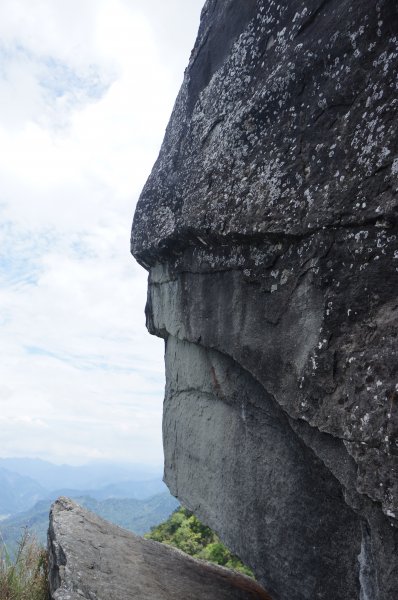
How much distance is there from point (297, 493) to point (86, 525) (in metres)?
3.61

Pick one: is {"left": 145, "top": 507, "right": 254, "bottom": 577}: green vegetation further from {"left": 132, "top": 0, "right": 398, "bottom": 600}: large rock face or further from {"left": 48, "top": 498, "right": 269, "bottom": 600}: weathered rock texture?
{"left": 132, "top": 0, "right": 398, "bottom": 600}: large rock face

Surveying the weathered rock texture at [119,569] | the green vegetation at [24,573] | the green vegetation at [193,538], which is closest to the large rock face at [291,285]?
the weathered rock texture at [119,569]

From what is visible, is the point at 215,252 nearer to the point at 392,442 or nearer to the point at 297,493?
the point at 297,493

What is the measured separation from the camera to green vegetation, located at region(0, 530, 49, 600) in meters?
6.87

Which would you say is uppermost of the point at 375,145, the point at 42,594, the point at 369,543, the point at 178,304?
the point at 375,145

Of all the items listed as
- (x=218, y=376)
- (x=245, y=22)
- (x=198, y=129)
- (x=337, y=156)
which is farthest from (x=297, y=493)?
(x=245, y=22)

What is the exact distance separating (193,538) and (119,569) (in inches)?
361

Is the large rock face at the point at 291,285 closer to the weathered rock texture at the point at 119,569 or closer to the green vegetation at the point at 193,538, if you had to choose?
the weathered rock texture at the point at 119,569

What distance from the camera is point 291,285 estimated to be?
16.3 ft

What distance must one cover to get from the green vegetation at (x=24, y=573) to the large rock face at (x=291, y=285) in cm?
211

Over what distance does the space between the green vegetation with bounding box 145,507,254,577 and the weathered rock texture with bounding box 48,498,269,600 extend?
17.0ft

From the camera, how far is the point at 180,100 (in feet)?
26.9

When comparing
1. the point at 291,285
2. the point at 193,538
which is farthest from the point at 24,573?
the point at 193,538

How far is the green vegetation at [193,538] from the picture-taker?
13.1 metres
